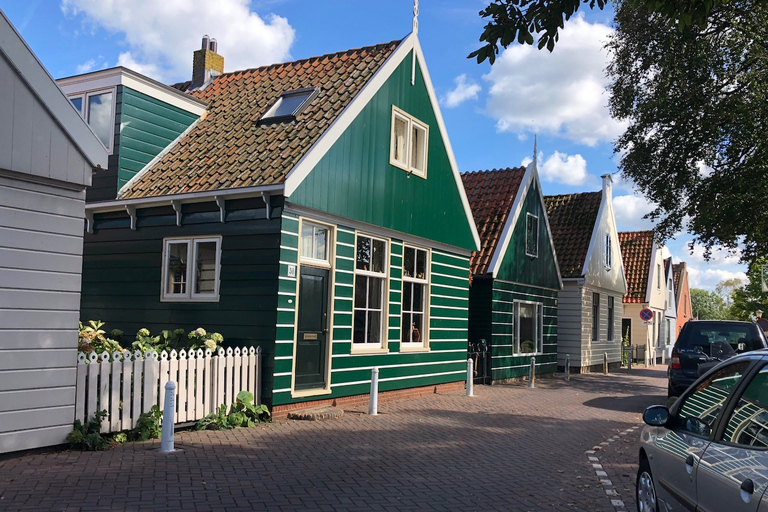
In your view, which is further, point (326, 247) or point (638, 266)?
point (638, 266)

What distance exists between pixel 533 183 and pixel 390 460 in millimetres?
15051

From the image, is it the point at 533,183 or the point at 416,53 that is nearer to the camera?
the point at 416,53

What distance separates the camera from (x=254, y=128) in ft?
43.7

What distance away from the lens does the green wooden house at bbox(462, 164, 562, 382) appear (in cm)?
1945

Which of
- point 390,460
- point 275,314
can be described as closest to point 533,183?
point 275,314

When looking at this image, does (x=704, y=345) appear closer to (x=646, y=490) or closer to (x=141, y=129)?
(x=646, y=490)

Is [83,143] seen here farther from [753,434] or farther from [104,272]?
[753,434]

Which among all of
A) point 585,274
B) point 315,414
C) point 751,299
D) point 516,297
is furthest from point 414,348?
point 751,299

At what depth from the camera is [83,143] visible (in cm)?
859

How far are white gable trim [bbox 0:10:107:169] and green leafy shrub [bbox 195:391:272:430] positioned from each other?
13.3ft

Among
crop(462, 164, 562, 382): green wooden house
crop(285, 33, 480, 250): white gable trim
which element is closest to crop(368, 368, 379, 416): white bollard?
crop(285, 33, 480, 250): white gable trim

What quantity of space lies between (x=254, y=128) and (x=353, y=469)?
24.7 ft

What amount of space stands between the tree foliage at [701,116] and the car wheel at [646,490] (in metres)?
14.4

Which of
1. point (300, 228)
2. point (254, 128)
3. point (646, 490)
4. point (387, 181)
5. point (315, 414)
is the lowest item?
point (315, 414)
